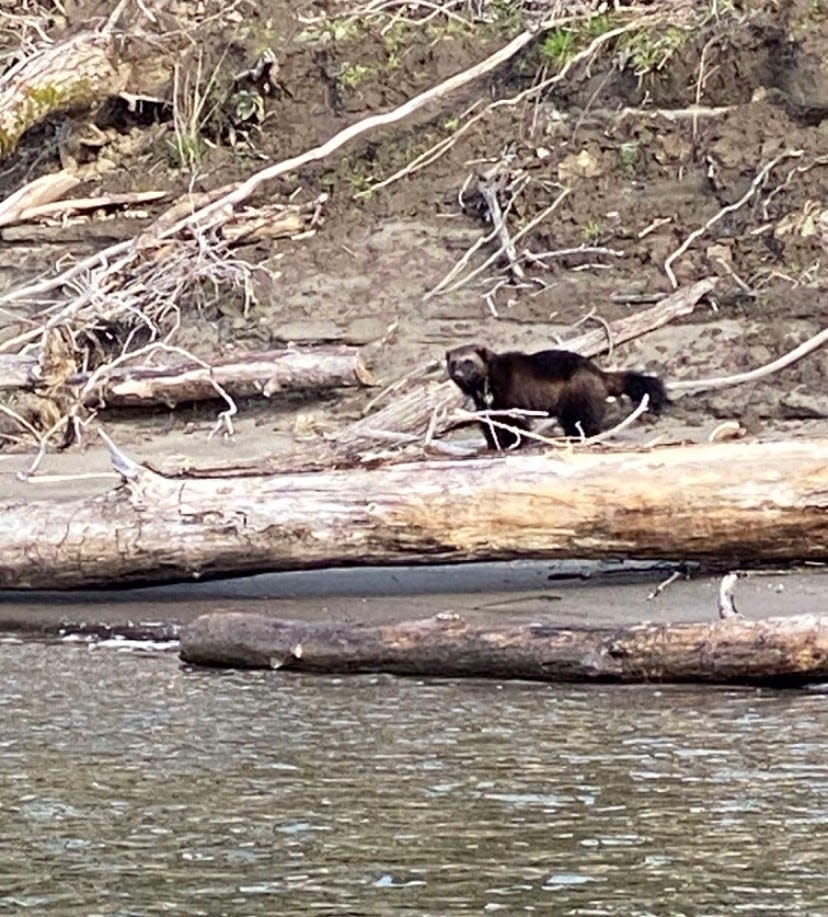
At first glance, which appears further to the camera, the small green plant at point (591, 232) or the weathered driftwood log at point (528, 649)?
the small green plant at point (591, 232)

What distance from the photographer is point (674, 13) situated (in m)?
14.8

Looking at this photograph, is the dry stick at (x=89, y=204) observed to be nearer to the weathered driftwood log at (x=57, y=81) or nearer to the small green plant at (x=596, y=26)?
the weathered driftwood log at (x=57, y=81)

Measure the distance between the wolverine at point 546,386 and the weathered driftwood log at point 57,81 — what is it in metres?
5.35

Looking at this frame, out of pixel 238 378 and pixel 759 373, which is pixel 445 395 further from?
pixel 759 373

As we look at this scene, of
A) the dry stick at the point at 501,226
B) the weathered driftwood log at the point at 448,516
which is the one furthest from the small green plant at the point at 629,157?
the weathered driftwood log at the point at 448,516

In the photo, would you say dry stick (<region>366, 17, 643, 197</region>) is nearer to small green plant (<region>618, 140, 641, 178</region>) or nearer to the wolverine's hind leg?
small green plant (<region>618, 140, 641, 178</region>)

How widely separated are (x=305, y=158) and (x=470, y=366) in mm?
3280

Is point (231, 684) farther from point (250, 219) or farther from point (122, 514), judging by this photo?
point (250, 219)

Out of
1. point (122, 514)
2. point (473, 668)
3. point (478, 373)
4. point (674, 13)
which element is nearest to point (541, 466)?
point (473, 668)

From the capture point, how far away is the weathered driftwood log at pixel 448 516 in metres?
8.44

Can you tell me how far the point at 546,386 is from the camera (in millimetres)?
11148

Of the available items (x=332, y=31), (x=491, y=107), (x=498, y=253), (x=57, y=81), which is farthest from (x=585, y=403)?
(x=57, y=81)

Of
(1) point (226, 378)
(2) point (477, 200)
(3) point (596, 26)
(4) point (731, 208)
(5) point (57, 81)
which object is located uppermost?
(3) point (596, 26)

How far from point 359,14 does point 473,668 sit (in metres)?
9.07
